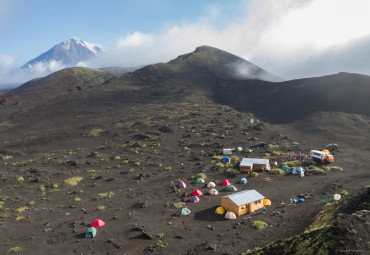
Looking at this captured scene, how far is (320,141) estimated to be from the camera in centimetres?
5284

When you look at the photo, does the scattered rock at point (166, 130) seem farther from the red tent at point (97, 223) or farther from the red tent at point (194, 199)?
the red tent at point (97, 223)

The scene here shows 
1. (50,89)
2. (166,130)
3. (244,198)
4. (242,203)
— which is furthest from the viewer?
(50,89)

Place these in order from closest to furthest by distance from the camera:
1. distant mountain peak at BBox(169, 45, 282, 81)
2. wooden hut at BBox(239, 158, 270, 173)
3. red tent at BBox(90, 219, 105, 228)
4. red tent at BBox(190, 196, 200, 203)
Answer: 1. red tent at BBox(90, 219, 105, 228)
2. red tent at BBox(190, 196, 200, 203)
3. wooden hut at BBox(239, 158, 270, 173)
4. distant mountain peak at BBox(169, 45, 282, 81)

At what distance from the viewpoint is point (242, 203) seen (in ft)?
73.3

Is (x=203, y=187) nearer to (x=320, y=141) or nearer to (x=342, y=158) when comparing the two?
(x=342, y=158)

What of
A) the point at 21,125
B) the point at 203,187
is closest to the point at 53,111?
the point at 21,125

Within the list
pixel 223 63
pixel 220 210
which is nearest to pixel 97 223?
pixel 220 210

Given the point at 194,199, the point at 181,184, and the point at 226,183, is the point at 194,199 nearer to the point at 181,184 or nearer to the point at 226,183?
the point at 181,184

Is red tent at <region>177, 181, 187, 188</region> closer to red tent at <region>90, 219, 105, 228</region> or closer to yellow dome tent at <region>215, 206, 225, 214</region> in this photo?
yellow dome tent at <region>215, 206, 225, 214</region>

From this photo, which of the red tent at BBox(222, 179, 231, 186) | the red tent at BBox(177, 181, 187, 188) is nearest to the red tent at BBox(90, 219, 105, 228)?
the red tent at BBox(177, 181, 187, 188)

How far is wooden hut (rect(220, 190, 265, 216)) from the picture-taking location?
2228 cm

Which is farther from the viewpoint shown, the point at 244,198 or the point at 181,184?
the point at 181,184

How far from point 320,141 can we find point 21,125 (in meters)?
82.6

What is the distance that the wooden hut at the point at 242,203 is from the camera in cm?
2228
